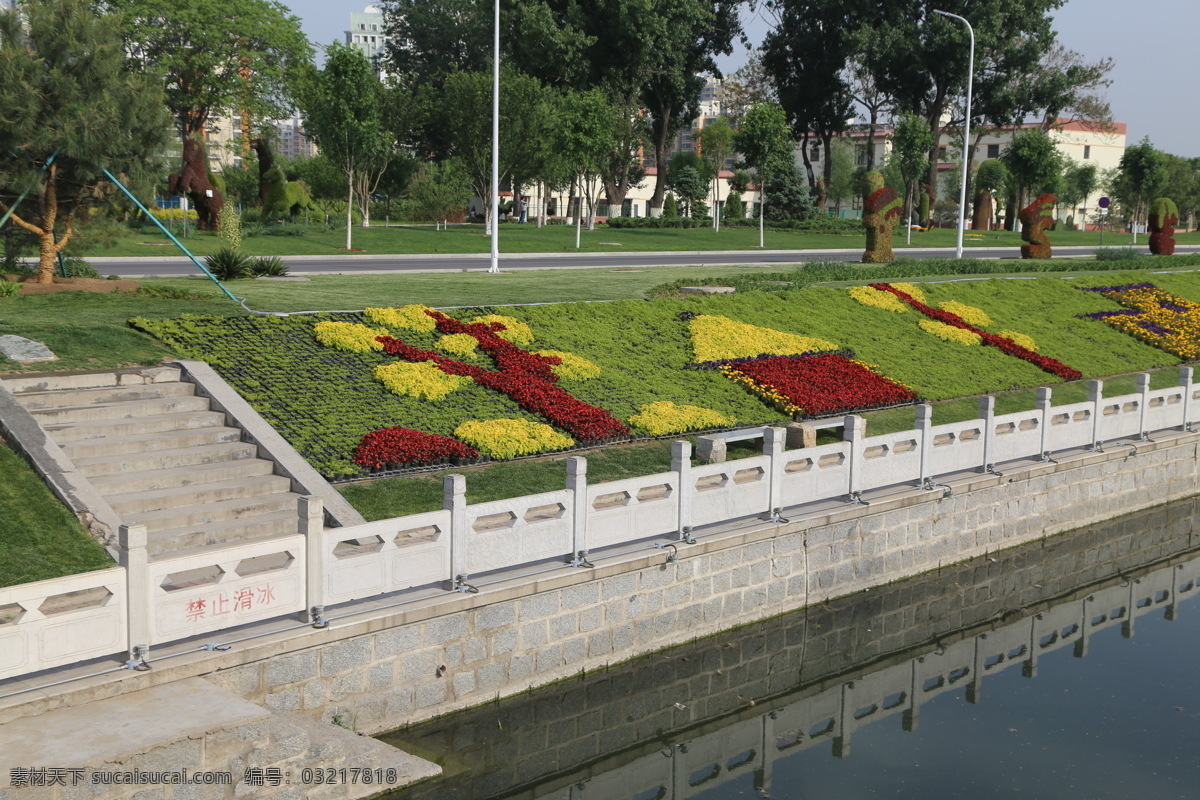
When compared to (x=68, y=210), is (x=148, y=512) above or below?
below

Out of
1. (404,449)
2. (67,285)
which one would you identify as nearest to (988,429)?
(404,449)

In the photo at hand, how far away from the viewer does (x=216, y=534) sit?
10875 mm

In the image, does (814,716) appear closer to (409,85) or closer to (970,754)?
(970,754)

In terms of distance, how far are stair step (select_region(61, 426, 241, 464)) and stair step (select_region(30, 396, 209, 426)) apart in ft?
1.67

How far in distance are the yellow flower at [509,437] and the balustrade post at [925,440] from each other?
4.46m

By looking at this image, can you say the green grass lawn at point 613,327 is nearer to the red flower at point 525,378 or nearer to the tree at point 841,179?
the red flower at point 525,378

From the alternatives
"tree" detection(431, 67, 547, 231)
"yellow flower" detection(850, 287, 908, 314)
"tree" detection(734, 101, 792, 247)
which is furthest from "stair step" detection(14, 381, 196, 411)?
"tree" detection(431, 67, 547, 231)

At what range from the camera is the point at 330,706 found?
9148 mm

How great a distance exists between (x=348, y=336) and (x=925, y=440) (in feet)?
26.9

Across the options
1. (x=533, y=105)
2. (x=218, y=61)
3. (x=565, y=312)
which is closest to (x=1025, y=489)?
(x=565, y=312)

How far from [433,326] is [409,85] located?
191 ft

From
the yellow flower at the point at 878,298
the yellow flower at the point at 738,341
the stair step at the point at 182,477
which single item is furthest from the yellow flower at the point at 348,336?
the yellow flower at the point at 878,298

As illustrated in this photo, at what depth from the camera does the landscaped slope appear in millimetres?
14289

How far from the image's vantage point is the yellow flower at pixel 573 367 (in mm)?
17047
